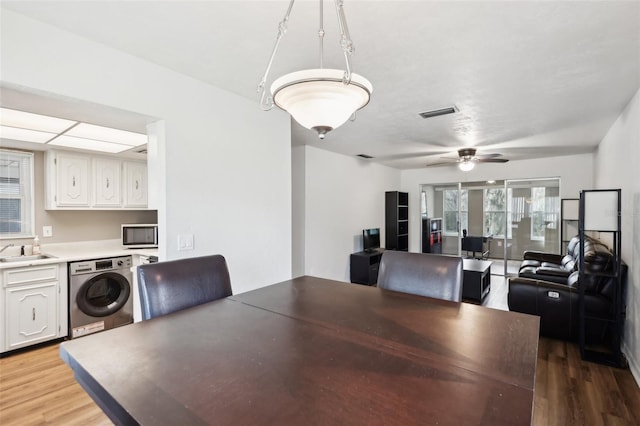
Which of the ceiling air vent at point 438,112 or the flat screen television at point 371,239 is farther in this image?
the flat screen television at point 371,239

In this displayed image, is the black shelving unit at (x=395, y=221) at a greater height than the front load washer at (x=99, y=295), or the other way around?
the black shelving unit at (x=395, y=221)

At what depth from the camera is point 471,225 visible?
7375mm

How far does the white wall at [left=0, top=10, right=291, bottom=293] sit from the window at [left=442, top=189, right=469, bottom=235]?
5.29 meters

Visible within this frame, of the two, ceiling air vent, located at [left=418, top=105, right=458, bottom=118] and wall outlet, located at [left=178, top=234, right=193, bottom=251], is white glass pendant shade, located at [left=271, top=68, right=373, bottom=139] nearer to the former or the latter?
wall outlet, located at [left=178, top=234, right=193, bottom=251]

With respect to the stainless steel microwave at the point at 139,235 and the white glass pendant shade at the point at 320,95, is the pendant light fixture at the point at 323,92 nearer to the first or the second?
the white glass pendant shade at the point at 320,95

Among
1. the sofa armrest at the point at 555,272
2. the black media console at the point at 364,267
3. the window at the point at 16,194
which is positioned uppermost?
the window at the point at 16,194

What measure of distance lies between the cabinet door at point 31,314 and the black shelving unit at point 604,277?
4.99 m

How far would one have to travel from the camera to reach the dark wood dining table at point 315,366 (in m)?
0.80

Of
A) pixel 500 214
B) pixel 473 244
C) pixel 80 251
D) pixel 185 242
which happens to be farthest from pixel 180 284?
pixel 500 214

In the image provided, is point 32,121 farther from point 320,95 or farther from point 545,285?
point 545,285

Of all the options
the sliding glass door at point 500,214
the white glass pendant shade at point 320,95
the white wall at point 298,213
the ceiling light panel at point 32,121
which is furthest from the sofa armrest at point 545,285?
the ceiling light panel at point 32,121

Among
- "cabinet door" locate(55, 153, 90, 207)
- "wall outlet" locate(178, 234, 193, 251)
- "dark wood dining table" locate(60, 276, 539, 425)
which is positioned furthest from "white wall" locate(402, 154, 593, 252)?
"cabinet door" locate(55, 153, 90, 207)

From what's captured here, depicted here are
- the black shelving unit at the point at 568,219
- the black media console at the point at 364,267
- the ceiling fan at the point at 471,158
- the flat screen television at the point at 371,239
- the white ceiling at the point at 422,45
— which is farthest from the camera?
the flat screen television at the point at 371,239

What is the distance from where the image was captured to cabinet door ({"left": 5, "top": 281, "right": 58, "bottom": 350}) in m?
2.82
